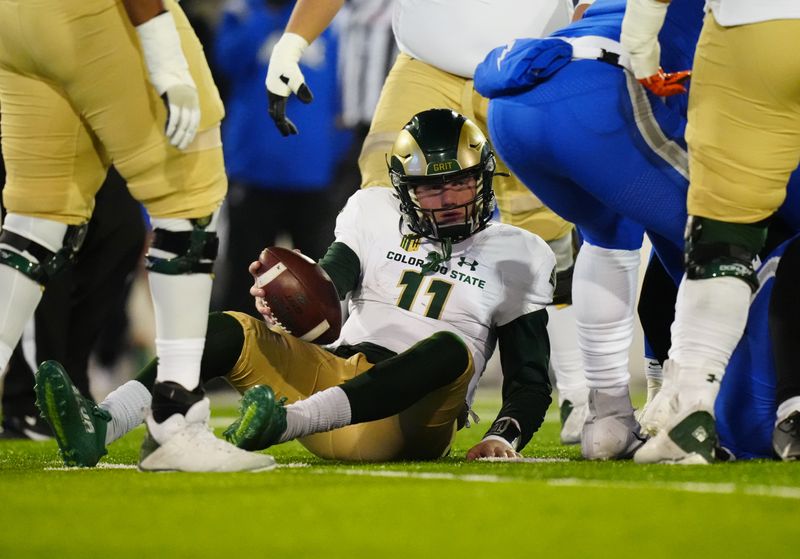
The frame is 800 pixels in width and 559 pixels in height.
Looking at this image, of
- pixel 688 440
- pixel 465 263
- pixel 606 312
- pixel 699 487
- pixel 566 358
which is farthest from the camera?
pixel 566 358

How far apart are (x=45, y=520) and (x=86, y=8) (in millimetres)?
1094

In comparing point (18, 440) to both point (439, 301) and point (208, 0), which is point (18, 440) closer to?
point (439, 301)

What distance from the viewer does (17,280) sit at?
10.1 feet

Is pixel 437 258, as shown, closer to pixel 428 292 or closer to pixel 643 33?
pixel 428 292

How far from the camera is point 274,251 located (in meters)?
3.54

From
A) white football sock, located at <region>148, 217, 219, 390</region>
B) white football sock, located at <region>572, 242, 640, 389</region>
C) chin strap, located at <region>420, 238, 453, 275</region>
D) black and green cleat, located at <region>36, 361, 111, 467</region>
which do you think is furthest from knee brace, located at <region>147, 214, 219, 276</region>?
white football sock, located at <region>572, 242, 640, 389</region>

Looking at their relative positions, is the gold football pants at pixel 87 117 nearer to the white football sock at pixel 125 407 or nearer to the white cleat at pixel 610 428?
the white football sock at pixel 125 407

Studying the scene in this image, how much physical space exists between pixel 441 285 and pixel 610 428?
600 mm

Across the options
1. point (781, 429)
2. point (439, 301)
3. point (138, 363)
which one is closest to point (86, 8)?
point (439, 301)

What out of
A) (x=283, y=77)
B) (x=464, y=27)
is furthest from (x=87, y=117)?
→ (x=464, y=27)

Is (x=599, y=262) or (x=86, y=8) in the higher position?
(x=86, y=8)

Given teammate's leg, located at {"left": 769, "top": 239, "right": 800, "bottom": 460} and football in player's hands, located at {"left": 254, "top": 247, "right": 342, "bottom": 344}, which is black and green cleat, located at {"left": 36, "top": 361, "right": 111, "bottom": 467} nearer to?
football in player's hands, located at {"left": 254, "top": 247, "right": 342, "bottom": 344}

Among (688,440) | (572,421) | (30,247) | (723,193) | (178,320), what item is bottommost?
(572,421)

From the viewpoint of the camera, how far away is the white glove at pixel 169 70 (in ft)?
9.25
